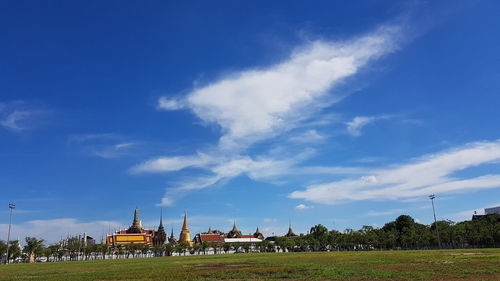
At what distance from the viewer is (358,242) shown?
A: 129 metres

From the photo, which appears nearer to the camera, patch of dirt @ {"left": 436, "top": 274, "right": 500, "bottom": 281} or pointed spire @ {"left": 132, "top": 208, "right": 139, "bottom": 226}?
patch of dirt @ {"left": 436, "top": 274, "right": 500, "bottom": 281}

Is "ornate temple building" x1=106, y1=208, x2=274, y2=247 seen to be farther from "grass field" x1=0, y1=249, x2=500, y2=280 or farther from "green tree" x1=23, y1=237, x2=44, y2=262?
"grass field" x1=0, y1=249, x2=500, y2=280

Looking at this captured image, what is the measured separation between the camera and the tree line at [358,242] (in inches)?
4091

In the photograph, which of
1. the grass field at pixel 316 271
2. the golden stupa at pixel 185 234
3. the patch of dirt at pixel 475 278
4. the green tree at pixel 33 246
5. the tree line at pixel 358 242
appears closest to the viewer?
the patch of dirt at pixel 475 278

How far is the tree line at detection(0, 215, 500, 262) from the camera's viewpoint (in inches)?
4091

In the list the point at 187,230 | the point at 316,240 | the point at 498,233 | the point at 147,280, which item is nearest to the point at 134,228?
the point at 187,230

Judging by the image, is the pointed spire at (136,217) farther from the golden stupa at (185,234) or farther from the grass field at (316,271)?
the grass field at (316,271)

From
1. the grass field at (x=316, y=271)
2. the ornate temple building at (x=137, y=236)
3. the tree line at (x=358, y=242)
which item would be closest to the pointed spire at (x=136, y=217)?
the ornate temple building at (x=137, y=236)

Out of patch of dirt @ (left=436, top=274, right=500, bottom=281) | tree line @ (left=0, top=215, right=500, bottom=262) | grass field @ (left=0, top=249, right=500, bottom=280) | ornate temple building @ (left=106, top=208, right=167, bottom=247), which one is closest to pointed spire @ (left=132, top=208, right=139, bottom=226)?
ornate temple building @ (left=106, top=208, right=167, bottom=247)

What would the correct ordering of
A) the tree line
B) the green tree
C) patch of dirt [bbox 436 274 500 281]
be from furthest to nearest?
the green tree, the tree line, patch of dirt [bbox 436 274 500 281]

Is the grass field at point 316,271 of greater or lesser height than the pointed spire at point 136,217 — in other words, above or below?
below

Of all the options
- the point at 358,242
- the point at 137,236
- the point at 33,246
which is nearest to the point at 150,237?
the point at 137,236

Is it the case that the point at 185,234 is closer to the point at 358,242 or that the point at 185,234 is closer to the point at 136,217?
the point at 136,217

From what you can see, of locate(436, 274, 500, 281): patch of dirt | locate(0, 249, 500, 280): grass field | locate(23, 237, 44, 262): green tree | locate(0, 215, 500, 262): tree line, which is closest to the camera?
locate(436, 274, 500, 281): patch of dirt
